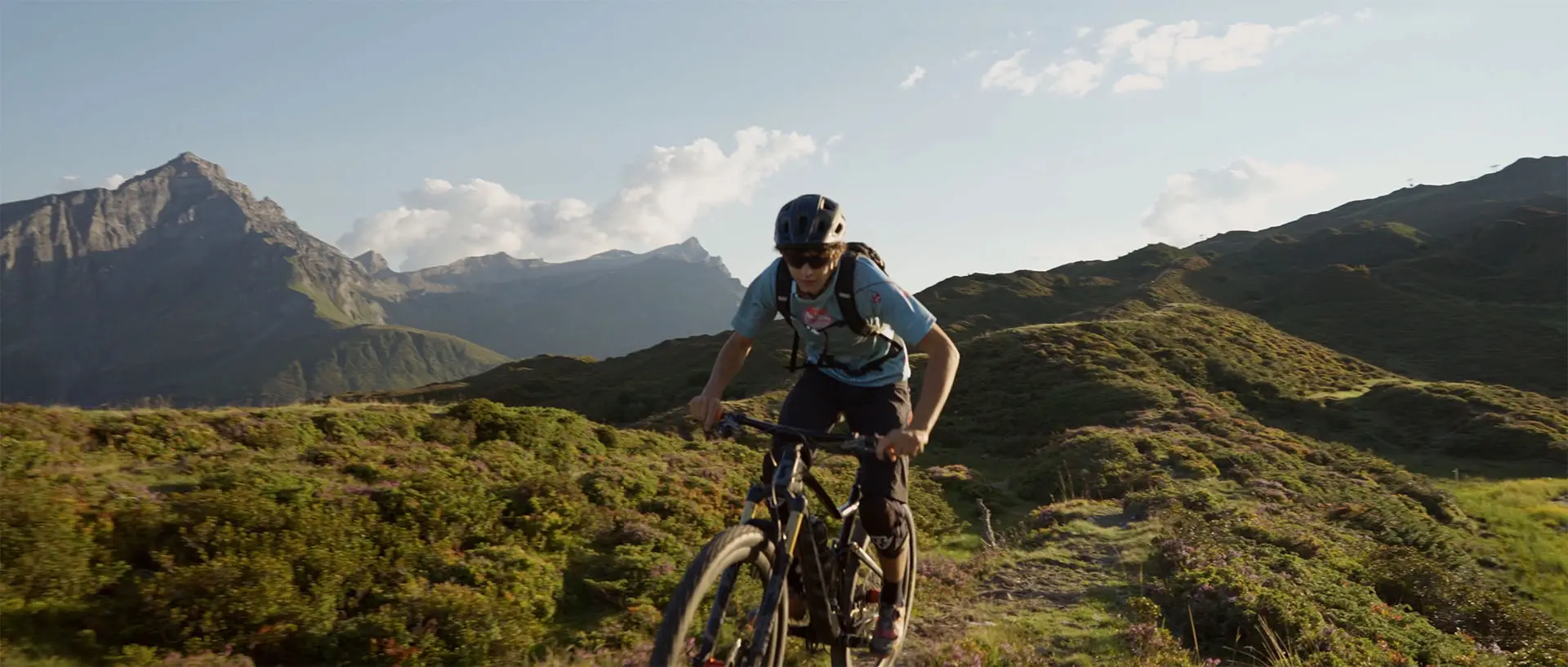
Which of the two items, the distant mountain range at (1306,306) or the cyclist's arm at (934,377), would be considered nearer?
the cyclist's arm at (934,377)

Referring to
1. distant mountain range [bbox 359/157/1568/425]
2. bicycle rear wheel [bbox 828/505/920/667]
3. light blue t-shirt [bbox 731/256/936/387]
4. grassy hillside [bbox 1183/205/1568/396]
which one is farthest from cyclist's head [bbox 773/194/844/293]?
grassy hillside [bbox 1183/205/1568/396]

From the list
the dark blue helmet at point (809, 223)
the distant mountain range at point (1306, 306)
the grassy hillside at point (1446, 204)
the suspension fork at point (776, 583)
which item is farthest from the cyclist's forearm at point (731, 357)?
the grassy hillside at point (1446, 204)

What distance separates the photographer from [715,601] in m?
3.70

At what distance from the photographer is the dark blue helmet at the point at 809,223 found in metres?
4.26

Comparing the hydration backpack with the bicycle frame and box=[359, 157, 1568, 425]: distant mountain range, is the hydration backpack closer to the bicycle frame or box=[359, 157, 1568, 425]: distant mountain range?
the bicycle frame

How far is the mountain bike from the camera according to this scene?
11.8 feet

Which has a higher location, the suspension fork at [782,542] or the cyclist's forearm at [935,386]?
the cyclist's forearm at [935,386]

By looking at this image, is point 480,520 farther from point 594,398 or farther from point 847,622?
point 594,398

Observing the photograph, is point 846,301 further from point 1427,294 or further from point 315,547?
point 1427,294

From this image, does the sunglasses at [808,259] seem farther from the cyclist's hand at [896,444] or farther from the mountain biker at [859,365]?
the cyclist's hand at [896,444]

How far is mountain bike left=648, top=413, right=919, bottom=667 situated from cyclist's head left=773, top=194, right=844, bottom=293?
88 centimetres

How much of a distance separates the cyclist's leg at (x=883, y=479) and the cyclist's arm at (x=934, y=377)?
0.87 feet

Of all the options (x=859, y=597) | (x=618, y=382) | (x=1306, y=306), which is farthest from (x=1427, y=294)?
(x=859, y=597)

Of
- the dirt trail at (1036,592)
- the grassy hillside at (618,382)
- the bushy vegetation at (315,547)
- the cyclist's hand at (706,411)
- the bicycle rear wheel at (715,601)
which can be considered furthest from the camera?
the grassy hillside at (618,382)
